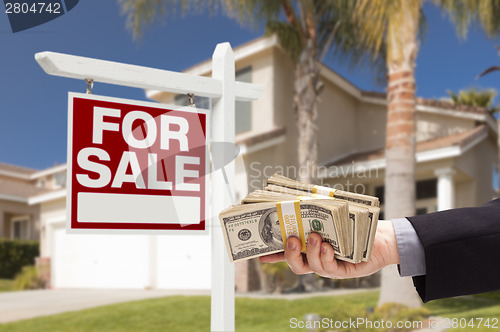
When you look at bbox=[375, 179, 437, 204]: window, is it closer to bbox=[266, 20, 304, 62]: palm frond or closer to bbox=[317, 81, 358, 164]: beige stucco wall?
bbox=[317, 81, 358, 164]: beige stucco wall

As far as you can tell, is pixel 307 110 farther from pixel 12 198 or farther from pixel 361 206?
pixel 12 198

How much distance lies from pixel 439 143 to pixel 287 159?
4373mm

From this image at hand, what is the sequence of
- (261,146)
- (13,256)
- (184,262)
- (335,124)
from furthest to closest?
(13,256) < (335,124) < (184,262) < (261,146)

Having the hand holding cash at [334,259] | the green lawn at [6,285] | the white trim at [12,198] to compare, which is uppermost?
the white trim at [12,198]

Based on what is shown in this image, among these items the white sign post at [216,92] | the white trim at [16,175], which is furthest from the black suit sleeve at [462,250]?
the white trim at [16,175]

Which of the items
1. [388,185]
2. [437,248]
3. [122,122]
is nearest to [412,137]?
[388,185]

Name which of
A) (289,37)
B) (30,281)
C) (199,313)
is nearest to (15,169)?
(30,281)

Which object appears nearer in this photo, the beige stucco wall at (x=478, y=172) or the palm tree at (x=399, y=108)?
the palm tree at (x=399, y=108)

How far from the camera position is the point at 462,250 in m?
1.68

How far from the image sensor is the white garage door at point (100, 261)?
16109 millimetres

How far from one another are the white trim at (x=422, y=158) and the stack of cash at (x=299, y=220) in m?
12.0

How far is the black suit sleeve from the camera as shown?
1.66m

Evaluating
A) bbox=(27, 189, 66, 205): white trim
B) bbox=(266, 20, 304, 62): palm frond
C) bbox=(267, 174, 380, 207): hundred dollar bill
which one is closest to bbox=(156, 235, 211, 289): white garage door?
bbox=(266, 20, 304, 62): palm frond

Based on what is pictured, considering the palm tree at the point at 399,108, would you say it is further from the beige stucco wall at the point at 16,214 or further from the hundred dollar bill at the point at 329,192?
the beige stucco wall at the point at 16,214
